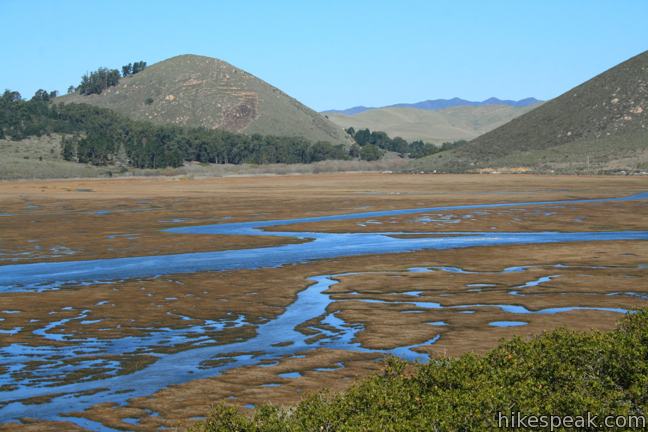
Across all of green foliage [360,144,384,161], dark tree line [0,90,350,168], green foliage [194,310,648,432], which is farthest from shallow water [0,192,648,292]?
green foliage [360,144,384,161]

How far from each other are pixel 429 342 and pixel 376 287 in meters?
7.39

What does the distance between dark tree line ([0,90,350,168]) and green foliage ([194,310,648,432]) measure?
127179mm

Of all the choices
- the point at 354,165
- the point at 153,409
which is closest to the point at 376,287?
the point at 153,409

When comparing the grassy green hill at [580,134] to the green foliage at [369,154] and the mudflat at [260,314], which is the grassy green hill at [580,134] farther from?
the mudflat at [260,314]

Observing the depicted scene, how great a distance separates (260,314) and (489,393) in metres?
11.9

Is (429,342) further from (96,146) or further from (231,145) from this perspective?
(231,145)

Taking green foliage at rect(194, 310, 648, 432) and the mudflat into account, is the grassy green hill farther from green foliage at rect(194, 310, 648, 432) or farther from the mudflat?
green foliage at rect(194, 310, 648, 432)

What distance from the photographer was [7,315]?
21578mm

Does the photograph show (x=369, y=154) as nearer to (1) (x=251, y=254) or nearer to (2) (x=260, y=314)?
(1) (x=251, y=254)

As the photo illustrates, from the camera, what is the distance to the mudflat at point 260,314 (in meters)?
14.6

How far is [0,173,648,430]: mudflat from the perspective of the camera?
576 inches

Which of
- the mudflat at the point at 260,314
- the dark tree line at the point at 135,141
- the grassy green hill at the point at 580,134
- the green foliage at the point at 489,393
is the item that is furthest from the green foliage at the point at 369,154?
the green foliage at the point at 489,393

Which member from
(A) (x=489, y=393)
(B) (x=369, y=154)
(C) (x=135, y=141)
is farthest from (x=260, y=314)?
(B) (x=369, y=154)

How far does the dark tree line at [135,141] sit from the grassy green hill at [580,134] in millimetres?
28307
